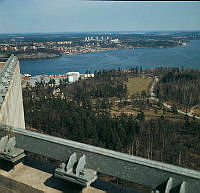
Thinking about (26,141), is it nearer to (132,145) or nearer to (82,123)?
(132,145)

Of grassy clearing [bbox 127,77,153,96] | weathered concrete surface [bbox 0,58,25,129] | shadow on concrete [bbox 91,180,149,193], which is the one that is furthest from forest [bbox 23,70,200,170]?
grassy clearing [bbox 127,77,153,96]

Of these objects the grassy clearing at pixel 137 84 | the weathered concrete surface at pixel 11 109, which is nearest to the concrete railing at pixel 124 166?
the weathered concrete surface at pixel 11 109

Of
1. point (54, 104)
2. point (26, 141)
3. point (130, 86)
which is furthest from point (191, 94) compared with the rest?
point (26, 141)

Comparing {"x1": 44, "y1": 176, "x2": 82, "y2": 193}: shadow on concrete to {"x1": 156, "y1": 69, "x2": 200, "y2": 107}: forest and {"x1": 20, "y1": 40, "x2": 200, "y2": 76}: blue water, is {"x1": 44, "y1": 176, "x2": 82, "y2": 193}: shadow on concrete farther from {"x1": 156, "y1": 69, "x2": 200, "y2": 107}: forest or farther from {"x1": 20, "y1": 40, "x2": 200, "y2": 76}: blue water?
{"x1": 20, "y1": 40, "x2": 200, "y2": 76}: blue water

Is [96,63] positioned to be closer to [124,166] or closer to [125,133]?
[125,133]

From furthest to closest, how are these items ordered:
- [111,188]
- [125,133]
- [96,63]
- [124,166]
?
1. [96,63]
2. [125,133]
3. [111,188]
4. [124,166]

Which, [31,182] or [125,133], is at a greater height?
[31,182]

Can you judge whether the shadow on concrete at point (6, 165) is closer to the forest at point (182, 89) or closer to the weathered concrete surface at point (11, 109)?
the weathered concrete surface at point (11, 109)

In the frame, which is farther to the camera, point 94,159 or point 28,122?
point 28,122

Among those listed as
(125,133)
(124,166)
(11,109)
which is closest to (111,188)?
(124,166)
